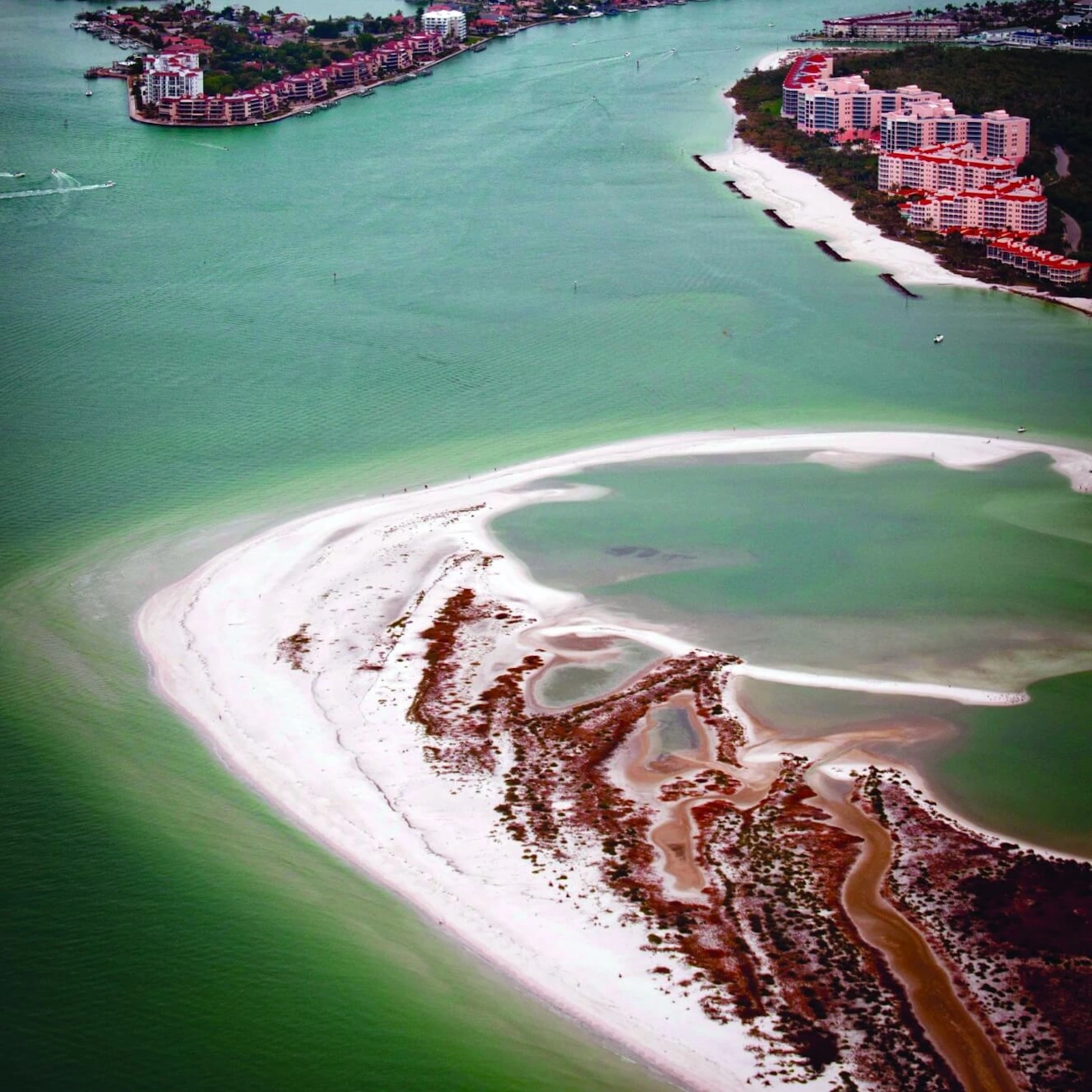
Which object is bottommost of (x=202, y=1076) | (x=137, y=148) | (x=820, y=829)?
(x=202, y=1076)

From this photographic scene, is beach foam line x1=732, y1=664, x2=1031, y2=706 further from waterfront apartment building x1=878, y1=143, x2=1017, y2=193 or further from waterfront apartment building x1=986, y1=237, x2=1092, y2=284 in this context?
waterfront apartment building x1=878, y1=143, x2=1017, y2=193

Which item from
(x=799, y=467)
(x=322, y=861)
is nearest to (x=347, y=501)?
(x=799, y=467)

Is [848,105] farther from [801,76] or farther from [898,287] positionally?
Answer: [898,287]

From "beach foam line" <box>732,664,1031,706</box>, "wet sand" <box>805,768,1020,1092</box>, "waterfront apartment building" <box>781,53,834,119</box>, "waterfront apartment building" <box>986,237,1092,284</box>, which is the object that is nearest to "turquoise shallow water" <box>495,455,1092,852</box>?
"beach foam line" <box>732,664,1031,706</box>

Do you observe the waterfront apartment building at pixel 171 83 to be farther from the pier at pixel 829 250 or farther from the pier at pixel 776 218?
the pier at pixel 829 250

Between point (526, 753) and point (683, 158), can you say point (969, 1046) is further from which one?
point (683, 158)

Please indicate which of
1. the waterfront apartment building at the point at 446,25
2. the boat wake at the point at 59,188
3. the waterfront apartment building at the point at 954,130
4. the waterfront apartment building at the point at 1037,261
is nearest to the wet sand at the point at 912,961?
the waterfront apartment building at the point at 1037,261
